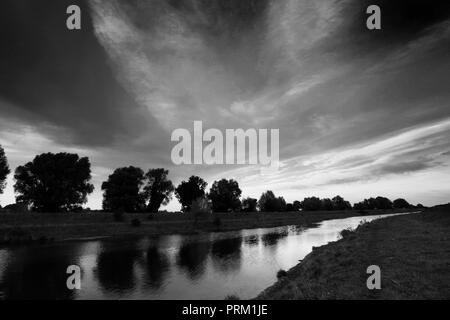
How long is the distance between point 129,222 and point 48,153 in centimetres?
3523

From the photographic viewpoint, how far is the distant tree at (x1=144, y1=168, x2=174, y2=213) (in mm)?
106950

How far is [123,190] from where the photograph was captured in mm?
92438

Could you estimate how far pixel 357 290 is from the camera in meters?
14.0

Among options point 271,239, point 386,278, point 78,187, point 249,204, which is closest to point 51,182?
point 78,187

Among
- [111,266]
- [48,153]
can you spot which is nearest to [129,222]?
[48,153]

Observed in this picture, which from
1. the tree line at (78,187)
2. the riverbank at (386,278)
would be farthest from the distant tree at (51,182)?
the riverbank at (386,278)

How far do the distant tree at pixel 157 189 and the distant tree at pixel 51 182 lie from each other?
27.1m

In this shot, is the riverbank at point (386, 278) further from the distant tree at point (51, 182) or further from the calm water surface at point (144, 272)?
the distant tree at point (51, 182)

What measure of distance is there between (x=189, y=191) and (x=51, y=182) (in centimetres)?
5792

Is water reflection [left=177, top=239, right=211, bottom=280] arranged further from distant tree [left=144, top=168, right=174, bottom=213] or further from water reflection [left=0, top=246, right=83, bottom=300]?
distant tree [left=144, top=168, right=174, bottom=213]

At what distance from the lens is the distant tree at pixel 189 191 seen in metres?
124

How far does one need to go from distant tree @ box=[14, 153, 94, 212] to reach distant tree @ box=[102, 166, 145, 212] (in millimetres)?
10200
